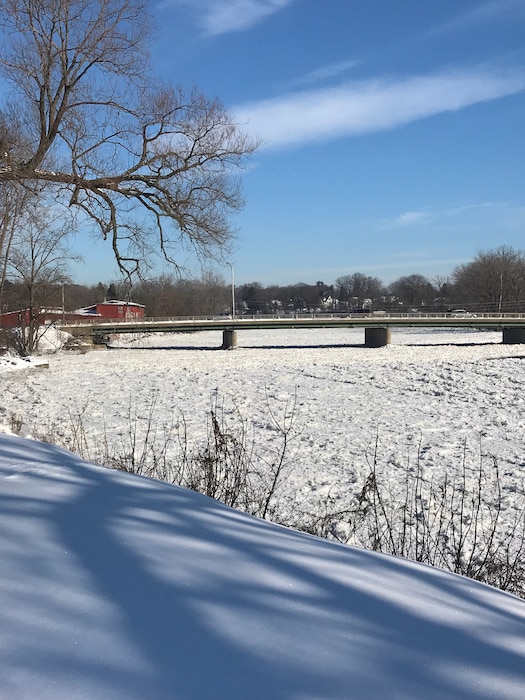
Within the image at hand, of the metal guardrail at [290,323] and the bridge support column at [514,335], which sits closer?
the metal guardrail at [290,323]

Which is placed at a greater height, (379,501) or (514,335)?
(514,335)

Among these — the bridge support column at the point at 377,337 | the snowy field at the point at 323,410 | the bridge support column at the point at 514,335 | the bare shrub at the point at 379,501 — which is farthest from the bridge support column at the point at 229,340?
the bare shrub at the point at 379,501

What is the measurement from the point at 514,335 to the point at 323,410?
1762 inches

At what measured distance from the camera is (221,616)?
2.17m

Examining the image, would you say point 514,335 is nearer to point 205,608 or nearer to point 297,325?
point 297,325

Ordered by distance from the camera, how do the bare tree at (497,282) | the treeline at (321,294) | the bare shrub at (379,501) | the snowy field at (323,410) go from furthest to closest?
the bare tree at (497,282) → the treeline at (321,294) → the snowy field at (323,410) → the bare shrub at (379,501)

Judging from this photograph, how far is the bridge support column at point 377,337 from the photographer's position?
176 feet

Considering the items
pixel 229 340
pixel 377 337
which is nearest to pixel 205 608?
pixel 229 340

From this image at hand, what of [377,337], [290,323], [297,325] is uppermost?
[290,323]

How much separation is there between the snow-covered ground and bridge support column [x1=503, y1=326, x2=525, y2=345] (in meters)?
56.7

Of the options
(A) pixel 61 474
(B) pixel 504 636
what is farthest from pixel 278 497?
(B) pixel 504 636

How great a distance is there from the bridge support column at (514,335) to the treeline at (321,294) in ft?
98.3

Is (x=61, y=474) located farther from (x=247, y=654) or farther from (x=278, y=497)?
(x=278, y=497)

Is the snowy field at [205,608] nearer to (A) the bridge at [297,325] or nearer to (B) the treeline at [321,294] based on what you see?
(B) the treeline at [321,294]
